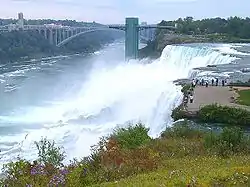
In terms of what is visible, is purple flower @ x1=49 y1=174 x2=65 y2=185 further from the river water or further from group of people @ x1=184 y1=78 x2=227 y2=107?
group of people @ x1=184 y1=78 x2=227 y2=107

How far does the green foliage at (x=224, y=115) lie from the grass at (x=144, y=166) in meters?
5.20

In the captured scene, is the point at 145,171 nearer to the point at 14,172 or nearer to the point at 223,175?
the point at 223,175

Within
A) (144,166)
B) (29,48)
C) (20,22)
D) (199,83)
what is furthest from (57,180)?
(20,22)

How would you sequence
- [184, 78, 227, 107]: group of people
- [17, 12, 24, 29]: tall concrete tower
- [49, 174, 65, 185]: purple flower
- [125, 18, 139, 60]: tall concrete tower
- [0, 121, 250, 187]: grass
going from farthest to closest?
[17, 12, 24, 29]: tall concrete tower
[125, 18, 139, 60]: tall concrete tower
[184, 78, 227, 107]: group of people
[0, 121, 250, 187]: grass
[49, 174, 65, 185]: purple flower

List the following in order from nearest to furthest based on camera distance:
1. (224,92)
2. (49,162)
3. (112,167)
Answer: (112,167) → (49,162) → (224,92)

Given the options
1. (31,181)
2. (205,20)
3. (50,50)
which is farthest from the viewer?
(50,50)

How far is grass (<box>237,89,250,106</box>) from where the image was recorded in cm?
1570

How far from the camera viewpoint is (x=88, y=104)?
25016mm

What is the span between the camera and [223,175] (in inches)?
219

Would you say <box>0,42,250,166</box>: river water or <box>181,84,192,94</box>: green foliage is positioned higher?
<box>181,84,192,94</box>: green foliage

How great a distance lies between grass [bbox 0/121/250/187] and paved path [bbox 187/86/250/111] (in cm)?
629

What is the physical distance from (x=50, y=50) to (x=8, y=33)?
655 cm

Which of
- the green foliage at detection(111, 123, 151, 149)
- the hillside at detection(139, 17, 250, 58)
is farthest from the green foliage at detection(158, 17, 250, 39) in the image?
the green foliage at detection(111, 123, 151, 149)

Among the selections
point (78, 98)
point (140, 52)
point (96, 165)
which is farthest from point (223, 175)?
point (140, 52)
